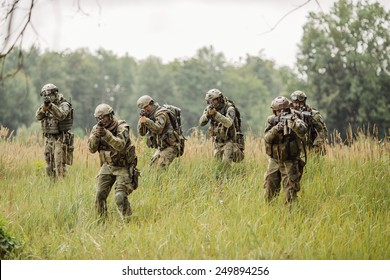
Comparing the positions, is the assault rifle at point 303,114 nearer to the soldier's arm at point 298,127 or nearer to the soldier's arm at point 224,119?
the soldier's arm at point 298,127

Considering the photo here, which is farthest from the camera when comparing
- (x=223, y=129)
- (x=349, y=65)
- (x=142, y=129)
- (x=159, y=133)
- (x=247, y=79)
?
(x=247, y=79)

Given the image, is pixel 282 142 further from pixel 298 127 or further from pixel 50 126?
pixel 50 126

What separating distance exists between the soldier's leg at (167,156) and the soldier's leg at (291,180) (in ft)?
7.33

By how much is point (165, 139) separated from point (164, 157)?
28 centimetres

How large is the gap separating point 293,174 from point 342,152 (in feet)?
9.33

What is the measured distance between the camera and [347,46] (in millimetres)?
32125

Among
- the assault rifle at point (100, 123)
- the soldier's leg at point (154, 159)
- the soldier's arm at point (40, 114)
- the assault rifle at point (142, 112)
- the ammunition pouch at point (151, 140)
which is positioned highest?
the soldier's arm at point (40, 114)

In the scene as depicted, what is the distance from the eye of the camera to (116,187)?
6.69 m

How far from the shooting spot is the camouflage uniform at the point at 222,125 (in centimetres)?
841

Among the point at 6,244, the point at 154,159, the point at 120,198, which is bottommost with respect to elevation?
the point at 6,244

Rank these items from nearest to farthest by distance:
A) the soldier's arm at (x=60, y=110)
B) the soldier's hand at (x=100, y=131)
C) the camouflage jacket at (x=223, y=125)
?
the soldier's hand at (x=100, y=131) < the camouflage jacket at (x=223, y=125) < the soldier's arm at (x=60, y=110)

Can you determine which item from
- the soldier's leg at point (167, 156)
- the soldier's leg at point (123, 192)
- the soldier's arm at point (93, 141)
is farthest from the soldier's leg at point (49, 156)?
the soldier's leg at point (123, 192)

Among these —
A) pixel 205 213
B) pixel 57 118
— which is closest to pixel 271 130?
pixel 205 213
